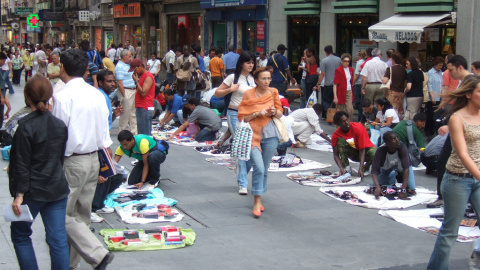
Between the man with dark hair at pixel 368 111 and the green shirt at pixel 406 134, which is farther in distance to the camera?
the man with dark hair at pixel 368 111

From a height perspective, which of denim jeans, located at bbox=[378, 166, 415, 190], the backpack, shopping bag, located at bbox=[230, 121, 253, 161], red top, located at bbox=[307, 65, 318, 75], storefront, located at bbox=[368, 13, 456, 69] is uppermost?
storefront, located at bbox=[368, 13, 456, 69]

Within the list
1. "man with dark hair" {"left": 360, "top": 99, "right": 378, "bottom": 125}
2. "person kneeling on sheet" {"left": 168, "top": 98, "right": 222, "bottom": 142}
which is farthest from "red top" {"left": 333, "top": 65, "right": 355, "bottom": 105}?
"person kneeling on sheet" {"left": 168, "top": 98, "right": 222, "bottom": 142}

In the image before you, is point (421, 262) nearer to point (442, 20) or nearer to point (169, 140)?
point (169, 140)

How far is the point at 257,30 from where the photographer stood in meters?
24.1

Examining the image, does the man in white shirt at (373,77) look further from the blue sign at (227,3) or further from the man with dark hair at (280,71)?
the blue sign at (227,3)

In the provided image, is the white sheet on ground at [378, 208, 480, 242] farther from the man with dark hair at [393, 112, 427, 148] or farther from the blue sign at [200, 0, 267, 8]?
the blue sign at [200, 0, 267, 8]

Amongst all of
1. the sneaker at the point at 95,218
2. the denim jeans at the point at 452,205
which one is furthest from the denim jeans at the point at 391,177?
the sneaker at the point at 95,218

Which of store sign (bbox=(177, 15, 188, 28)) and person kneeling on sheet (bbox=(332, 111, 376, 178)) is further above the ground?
store sign (bbox=(177, 15, 188, 28))

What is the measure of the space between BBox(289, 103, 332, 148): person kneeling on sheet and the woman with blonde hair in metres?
6.61

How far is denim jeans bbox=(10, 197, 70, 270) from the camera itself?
4793mm

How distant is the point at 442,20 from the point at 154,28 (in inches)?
807

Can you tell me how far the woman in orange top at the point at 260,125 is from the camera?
25.1ft

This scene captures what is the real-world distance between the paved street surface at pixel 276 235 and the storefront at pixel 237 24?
14904 millimetres

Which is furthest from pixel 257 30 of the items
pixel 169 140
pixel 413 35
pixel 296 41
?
pixel 169 140
